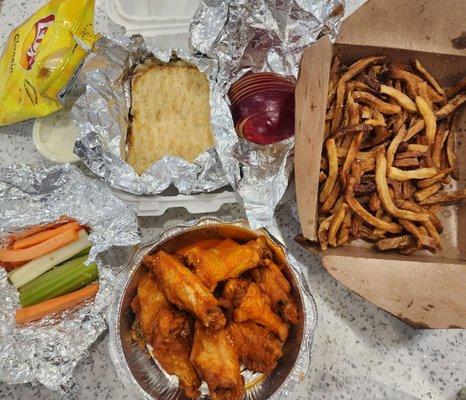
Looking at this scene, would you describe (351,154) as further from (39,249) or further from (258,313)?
(39,249)

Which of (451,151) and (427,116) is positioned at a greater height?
(427,116)

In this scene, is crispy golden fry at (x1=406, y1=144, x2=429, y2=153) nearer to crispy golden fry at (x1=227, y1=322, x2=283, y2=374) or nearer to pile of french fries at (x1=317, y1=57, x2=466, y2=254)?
pile of french fries at (x1=317, y1=57, x2=466, y2=254)

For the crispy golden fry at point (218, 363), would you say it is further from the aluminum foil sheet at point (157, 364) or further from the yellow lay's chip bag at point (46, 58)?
the yellow lay's chip bag at point (46, 58)

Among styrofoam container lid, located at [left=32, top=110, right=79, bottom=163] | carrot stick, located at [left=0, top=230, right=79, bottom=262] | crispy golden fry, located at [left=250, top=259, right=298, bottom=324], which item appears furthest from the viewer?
styrofoam container lid, located at [left=32, top=110, right=79, bottom=163]

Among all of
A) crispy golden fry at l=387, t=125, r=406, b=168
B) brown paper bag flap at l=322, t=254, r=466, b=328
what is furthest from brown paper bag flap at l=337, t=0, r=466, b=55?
brown paper bag flap at l=322, t=254, r=466, b=328

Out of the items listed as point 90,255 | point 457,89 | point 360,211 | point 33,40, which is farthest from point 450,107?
point 33,40

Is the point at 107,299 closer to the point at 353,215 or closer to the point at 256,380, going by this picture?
the point at 256,380
